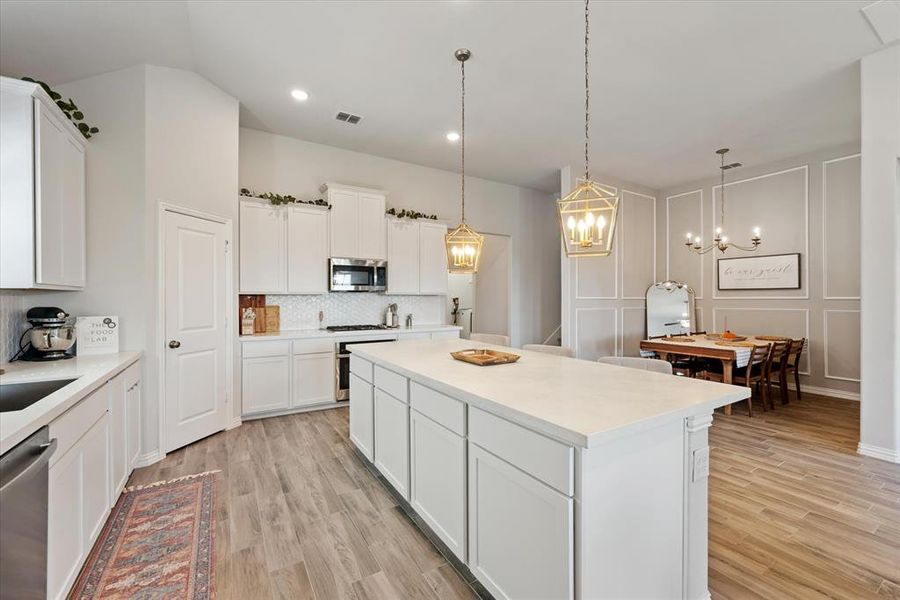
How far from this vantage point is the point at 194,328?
11.1 feet

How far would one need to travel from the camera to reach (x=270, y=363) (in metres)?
4.08

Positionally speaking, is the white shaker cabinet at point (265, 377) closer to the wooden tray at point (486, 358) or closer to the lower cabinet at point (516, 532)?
the wooden tray at point (486, 358)

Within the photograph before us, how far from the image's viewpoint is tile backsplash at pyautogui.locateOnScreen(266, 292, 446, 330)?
4.70 m

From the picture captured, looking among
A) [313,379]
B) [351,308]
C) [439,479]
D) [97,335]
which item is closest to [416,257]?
[351,308]

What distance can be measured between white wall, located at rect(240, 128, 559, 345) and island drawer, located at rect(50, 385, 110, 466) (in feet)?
9.96

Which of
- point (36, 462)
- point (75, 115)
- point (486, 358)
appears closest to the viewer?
point (36, 462)

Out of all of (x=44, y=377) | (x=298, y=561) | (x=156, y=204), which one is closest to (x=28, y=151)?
(x=156, y=204)

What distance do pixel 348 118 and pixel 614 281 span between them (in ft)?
15.0

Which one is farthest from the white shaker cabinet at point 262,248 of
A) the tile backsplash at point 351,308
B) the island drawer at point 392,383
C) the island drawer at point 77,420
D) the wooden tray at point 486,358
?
the wooden tray at point 486,358

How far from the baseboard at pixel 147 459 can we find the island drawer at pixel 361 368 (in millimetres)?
1659

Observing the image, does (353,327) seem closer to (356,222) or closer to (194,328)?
(356,222)

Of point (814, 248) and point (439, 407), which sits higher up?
point (814, 248)

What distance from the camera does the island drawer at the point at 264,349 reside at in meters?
3.96

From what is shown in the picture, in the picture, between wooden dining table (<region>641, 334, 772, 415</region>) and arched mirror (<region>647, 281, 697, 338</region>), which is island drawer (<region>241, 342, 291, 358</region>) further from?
arched mirror (<region>647, 281, 697, 338</region>)
